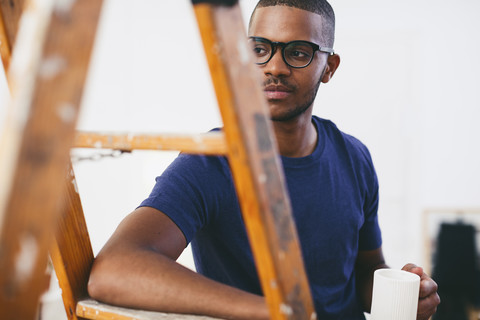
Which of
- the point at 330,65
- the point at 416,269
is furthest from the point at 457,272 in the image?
the point at 416,269

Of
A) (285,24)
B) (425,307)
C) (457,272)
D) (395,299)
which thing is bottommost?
(457,272)

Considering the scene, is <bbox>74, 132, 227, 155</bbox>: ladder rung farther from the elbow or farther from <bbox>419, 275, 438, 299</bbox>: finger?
<bbox>419, 275, 438, 299</bbox>: finger

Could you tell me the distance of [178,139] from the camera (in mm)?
Result: 535

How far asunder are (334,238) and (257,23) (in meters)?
0.67

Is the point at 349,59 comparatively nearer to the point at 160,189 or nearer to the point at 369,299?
the point at 369,299

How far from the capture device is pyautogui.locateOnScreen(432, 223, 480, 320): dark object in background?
294 centimetres

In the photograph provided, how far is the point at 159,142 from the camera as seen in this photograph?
56 cm

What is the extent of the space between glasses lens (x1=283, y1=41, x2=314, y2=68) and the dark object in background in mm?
2345

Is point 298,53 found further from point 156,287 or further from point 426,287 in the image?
point 156,287

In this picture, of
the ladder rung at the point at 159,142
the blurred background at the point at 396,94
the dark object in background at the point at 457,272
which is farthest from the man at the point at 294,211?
the blurred background at the point at 396,94

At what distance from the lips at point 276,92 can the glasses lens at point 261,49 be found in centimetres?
8

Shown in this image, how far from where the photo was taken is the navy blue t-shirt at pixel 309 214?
1.01m

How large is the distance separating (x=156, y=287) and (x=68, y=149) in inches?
16.1

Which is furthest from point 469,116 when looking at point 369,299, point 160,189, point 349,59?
point 160,189
